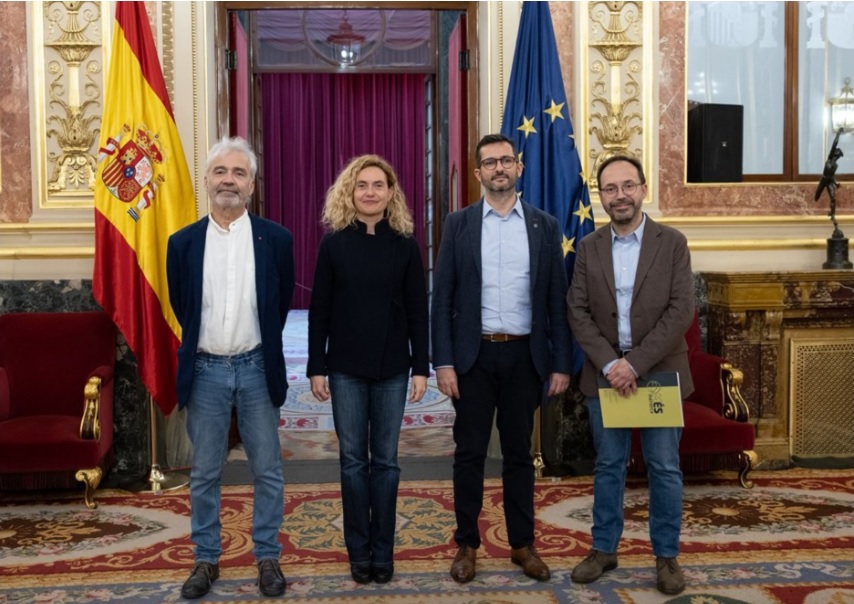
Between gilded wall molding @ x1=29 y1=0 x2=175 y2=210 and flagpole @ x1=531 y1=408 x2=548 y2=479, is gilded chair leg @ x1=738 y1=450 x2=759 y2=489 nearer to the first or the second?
flagpole @ x1=531 y1=408 x2=548 y2=479

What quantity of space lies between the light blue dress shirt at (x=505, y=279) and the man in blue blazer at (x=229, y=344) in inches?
28.5

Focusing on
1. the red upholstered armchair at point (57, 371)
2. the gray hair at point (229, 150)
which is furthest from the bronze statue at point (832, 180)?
the red upholstered armchair at point (57, 371)

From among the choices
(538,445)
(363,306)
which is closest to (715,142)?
(538,445)

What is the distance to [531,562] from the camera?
311 cm

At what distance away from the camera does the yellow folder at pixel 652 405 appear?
2.92 metres

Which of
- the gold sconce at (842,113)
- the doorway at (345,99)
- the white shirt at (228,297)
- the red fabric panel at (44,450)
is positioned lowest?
the red fabric panel at (44,450)

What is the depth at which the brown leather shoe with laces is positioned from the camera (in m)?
2.95

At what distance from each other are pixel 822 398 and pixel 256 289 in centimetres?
341

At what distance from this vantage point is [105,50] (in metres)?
4.68

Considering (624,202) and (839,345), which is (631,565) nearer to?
(624,202)

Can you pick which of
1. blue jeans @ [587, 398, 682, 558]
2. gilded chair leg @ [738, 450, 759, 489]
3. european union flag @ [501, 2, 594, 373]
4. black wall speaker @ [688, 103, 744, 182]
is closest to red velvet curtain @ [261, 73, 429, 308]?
black wall speaker @ [688, 103, 744, 182]

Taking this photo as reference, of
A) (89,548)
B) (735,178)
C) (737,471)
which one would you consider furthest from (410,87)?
(89,548)

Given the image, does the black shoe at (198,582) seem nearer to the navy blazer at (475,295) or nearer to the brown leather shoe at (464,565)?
the brown leather shoe at (464,565)

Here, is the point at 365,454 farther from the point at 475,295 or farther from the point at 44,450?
the point at 44,450
